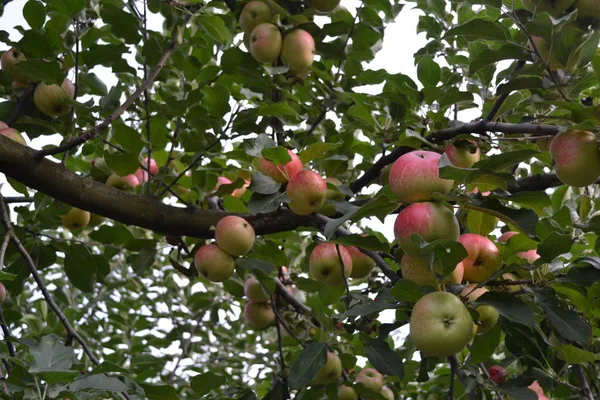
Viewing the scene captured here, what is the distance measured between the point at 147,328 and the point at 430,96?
2507 millimetres

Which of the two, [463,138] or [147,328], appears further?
[147,328]

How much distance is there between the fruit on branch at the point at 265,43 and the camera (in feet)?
7.30

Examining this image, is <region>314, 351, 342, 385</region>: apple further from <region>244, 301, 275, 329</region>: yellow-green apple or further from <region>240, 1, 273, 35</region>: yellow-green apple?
<region>240, 1, 273, 35</region>: yellow-green apple

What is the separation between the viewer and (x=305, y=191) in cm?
175

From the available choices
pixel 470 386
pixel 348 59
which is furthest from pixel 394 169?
pixel 348 59

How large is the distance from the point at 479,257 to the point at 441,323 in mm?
280

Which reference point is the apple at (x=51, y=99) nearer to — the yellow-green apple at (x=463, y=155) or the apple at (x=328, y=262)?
the apple at (x=328, y=262)

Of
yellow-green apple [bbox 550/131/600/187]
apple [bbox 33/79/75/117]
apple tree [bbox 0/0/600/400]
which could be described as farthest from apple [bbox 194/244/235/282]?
yellow-green apple [bbox 550/131/600/187]

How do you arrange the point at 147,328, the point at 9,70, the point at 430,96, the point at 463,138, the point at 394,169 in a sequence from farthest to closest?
the point at 147,328 < the point at 9,70 < the point at 430,96 < the point at 463,138 < the point at 394,169

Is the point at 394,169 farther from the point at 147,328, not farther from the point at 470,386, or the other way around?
the point at 147,328

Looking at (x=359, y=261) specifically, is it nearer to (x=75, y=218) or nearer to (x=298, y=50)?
(x=298, y=50)

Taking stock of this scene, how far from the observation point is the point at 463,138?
4.91 feet

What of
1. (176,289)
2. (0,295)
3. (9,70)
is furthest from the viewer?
(176,289)

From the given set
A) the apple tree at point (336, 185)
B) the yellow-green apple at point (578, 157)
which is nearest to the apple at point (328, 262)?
the apple tree at point (336, 185)
